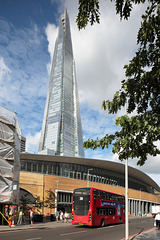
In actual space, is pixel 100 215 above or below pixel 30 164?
below

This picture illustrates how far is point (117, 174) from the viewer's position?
253 feet

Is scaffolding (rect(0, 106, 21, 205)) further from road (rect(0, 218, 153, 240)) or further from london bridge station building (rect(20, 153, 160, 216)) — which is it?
london bridge station building (rect(20, 153, 160, 216))

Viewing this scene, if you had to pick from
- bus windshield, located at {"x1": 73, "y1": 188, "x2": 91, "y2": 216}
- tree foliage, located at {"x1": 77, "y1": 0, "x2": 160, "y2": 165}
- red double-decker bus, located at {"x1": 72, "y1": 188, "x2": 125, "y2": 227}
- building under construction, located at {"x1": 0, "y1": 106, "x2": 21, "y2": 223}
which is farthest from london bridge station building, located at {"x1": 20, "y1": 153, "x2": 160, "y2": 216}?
tree foliage, located at {"x1": 77, "y1": 0, "x2": 160, "y2": 165}

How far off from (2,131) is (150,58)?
69.3 ft

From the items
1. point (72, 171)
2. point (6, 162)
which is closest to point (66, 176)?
point (72, 171)

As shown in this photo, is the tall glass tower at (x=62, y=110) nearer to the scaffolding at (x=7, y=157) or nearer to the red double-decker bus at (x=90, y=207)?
the scaffolding at (x=7, y=157)

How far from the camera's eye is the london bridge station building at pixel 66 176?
50656 millimetres

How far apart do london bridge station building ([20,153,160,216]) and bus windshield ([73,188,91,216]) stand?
24.0m

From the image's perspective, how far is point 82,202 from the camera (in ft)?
73.4

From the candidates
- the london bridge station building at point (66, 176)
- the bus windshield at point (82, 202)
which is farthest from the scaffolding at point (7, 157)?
the london bridge station building at point (66, 176)

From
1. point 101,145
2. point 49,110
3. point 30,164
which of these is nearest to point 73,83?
point 49,110

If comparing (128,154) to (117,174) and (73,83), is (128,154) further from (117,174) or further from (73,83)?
(73,83)

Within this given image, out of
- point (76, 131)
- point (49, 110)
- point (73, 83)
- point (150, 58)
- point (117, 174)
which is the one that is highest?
point (73, 83)

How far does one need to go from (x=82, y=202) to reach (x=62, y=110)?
137 metres
